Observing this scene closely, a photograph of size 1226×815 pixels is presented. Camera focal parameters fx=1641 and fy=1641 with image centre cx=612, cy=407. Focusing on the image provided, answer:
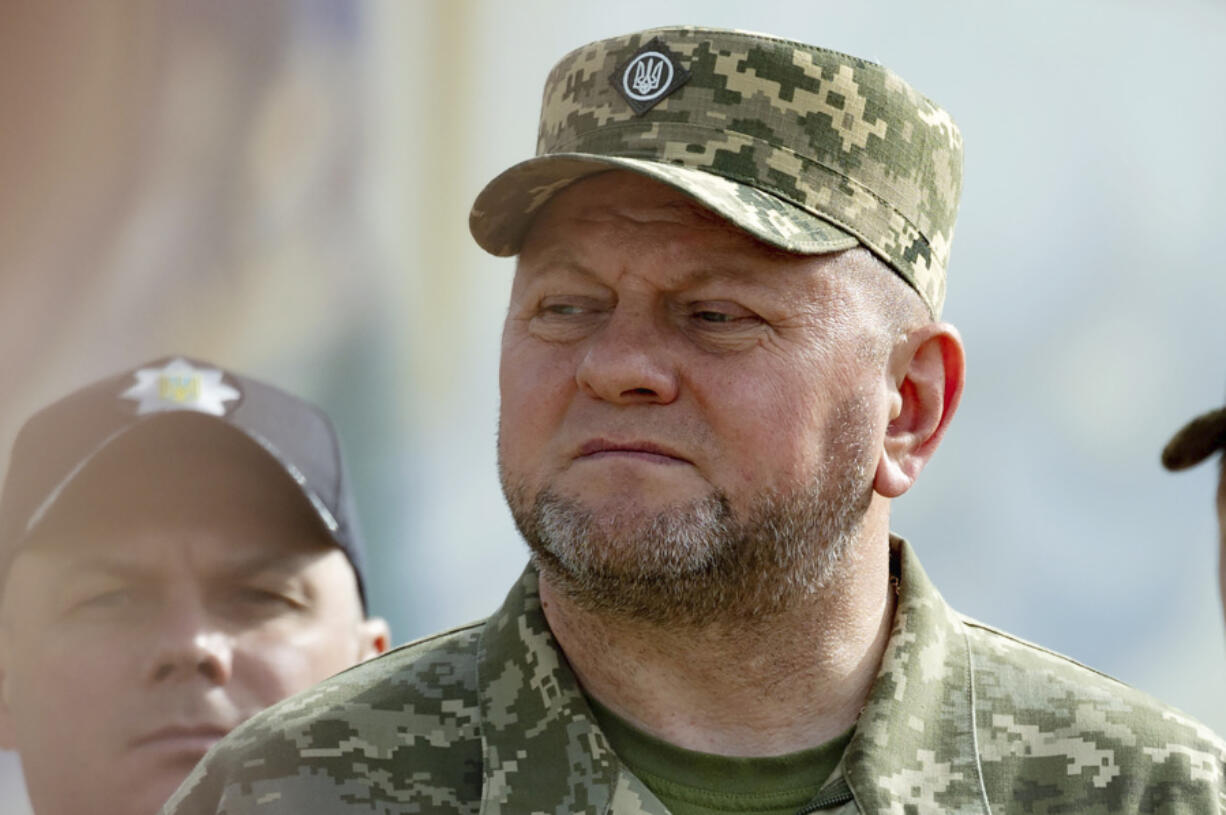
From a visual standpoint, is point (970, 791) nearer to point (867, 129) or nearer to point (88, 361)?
point (867, 129)

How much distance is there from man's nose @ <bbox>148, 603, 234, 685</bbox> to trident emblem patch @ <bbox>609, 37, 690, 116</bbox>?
141cm

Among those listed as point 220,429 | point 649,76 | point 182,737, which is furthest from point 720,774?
point 220,429

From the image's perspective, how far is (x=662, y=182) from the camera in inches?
96.7

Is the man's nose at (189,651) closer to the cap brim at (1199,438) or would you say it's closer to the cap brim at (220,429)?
the cap brim at (220,429)

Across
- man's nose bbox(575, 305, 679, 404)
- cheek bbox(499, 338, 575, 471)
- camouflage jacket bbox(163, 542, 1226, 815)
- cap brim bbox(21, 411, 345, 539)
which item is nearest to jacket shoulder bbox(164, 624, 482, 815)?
camouflage jacket bbox(163, 542, 1226, 815)

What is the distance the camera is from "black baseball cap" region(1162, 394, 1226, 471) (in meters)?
2.75

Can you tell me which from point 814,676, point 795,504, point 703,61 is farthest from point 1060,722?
point 703,61

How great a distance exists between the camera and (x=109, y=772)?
3252 millimetres

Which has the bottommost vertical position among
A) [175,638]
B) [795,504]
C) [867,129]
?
[175,638]

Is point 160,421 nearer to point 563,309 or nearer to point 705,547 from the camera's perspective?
point 563,309

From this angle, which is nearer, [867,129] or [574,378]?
[574,378]

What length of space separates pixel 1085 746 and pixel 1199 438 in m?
0.58

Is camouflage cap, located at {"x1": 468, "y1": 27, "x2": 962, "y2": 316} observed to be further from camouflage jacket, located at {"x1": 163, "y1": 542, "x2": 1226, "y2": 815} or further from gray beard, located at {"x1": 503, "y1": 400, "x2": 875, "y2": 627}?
camouflage jacket, located at {"x1": 163, "y1": 542, "x2": 1226, "y2": 815}

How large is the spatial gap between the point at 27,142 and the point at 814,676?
3.49 meters
